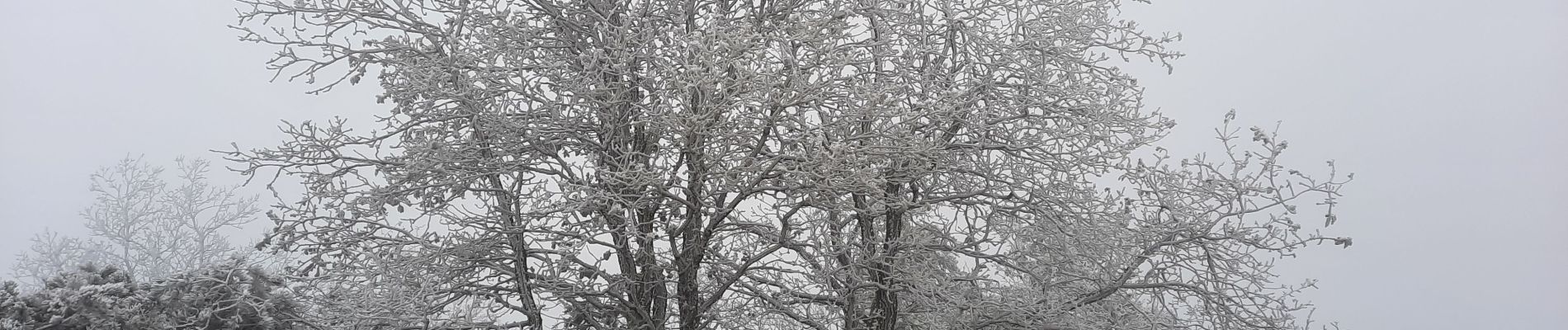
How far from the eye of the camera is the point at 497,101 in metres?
7.75

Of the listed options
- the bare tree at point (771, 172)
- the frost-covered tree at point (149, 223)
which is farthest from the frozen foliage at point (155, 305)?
the frost-covered tree at point (149, 223)

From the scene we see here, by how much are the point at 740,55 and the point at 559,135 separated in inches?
59.9

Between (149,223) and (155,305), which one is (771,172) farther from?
(149,223)

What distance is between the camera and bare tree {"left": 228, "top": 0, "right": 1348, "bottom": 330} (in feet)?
24.4

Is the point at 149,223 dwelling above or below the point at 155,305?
above

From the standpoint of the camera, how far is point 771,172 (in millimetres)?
7492

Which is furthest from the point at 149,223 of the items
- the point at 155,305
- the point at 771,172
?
the point at 771,172

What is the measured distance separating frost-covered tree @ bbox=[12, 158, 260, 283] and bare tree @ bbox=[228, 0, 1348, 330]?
34.1 ft

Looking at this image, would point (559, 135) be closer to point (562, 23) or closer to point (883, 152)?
point (562, 23)

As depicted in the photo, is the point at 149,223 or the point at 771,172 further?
the point at 149,223

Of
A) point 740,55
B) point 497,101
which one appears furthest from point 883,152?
point 497,101

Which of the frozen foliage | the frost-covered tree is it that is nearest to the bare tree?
the frozen foliage

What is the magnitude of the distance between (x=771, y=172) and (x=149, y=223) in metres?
13.7

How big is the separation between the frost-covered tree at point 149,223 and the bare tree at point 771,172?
10388mm
